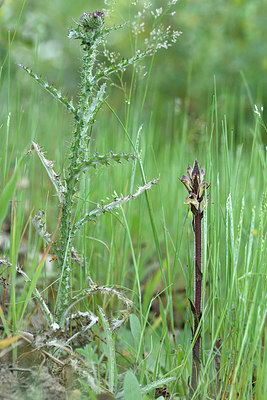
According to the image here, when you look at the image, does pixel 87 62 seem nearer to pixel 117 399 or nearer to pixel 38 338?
pixel 38 338

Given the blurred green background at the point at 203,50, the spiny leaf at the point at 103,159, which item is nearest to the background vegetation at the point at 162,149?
the blurred green background at the point at 203,50

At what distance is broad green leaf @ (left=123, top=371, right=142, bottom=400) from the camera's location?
2.81 feet

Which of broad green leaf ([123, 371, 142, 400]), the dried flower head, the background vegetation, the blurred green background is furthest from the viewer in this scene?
the blurred green background

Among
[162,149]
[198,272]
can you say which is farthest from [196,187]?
[162,149]

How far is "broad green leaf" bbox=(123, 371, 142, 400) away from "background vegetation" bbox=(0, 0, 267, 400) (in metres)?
0.09

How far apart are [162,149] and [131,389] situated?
5.65ft

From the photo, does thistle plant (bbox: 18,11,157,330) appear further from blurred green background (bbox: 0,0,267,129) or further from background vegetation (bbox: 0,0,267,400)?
blurred green background (bbox: 0,0,267,129)

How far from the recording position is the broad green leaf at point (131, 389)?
2.81 feet

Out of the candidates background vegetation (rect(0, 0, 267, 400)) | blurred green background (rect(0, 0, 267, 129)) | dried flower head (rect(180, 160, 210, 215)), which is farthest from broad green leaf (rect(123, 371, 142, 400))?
blurred green background (rect(0, 0, 267, 129))

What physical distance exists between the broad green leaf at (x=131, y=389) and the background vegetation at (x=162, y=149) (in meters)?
0.09

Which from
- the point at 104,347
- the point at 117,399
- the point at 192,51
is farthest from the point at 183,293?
the point at 192,51

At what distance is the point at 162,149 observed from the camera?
2.47 metres

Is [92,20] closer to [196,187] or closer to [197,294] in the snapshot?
[196,187]

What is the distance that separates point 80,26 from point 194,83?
4.31 meters
